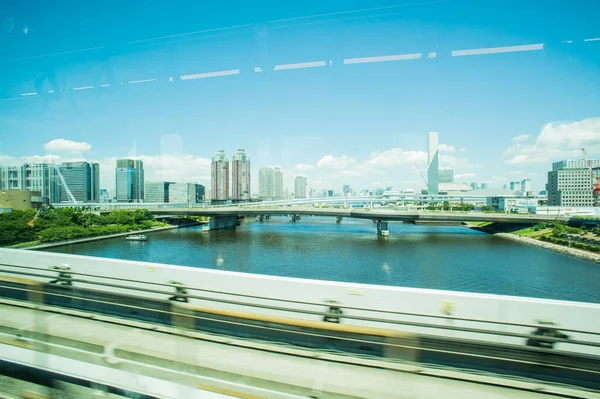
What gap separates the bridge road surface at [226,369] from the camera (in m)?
1.07

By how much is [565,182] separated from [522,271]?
23.2 feet

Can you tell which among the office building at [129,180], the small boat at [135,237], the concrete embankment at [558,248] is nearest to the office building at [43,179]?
the office building at [129,180]

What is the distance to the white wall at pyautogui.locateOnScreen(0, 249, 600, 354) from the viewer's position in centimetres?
148

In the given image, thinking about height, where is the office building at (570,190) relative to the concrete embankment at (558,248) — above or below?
above

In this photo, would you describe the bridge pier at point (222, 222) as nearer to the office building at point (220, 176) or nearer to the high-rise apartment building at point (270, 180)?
the office building at point (220, 176)

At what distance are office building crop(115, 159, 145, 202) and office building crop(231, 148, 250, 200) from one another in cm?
200

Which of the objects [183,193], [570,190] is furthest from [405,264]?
[570,190]

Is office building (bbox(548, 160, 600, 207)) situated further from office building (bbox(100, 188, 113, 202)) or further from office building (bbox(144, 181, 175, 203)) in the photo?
office building (bbox(100, 188, 113, 202))

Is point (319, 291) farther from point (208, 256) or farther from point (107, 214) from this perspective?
point (208, 256)

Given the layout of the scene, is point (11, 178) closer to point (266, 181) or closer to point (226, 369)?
point (266, 181)

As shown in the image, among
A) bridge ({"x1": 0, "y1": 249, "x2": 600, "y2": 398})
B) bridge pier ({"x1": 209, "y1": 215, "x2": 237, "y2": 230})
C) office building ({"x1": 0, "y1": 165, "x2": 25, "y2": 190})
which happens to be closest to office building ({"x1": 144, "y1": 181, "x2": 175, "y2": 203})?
office building ({"x1": 0, "y1": 165, "x2": 25, "y2": 190})

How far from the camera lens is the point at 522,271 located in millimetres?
7289

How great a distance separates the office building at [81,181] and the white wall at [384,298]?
8.80 ft

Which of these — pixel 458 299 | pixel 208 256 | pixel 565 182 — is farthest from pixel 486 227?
pixel 458 299
